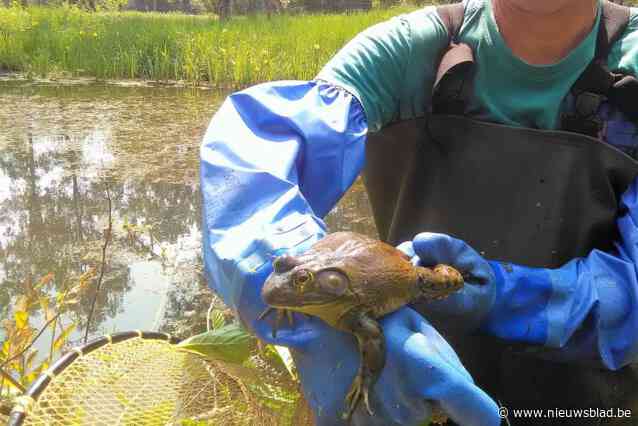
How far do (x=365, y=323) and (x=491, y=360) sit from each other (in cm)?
101

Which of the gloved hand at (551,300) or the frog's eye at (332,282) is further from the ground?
the frog's eye at (332,282)

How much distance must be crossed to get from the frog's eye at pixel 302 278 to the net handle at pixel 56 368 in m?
0.77

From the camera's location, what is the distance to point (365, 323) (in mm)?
1159

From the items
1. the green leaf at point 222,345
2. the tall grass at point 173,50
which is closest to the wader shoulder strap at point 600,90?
the green leaf at point 222,345

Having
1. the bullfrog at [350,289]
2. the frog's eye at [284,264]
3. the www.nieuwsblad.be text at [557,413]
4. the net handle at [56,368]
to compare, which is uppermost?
the frog's eye at [284,264]

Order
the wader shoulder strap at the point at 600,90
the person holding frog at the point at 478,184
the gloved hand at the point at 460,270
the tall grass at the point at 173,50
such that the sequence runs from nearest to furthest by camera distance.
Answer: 1. the person holding frog at the point at 478,184
2. the gloved hand at the point at 460,270
3. the wader shoulder strap at the point at 600,90
4. the tall grass at the point at 173,50

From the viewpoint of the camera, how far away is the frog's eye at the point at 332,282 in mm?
1103

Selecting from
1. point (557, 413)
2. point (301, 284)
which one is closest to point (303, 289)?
point (301, 284)

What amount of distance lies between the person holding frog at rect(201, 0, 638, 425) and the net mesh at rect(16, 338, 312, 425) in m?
0.49

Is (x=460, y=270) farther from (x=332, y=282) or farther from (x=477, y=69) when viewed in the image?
(x=477, y=69)

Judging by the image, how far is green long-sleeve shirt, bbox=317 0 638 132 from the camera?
1792 mm

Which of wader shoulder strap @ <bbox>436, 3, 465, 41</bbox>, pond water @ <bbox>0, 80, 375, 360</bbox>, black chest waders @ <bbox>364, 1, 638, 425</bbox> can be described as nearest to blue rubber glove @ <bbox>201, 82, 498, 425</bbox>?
black chest waders @ <bbox>364, 1, 638, 425</bbox>

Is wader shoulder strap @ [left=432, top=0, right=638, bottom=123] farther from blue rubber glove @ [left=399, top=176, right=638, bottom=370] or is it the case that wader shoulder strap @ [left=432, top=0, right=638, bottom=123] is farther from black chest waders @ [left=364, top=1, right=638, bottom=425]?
blue rubber glove @ [left=399, top=176, right=638, bottom=370]

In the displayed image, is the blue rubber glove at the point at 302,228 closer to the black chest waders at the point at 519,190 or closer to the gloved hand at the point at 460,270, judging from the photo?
the gloved hand at the point at 460,270
